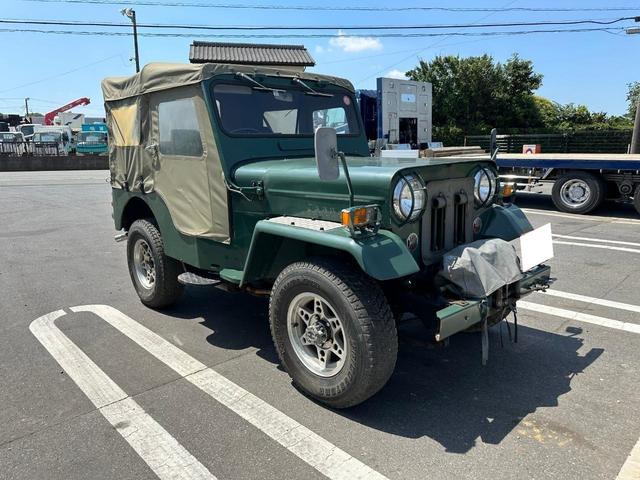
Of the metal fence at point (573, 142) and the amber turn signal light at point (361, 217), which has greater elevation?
the metal fence at point (573, 142)

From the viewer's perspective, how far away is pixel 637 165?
395 inches

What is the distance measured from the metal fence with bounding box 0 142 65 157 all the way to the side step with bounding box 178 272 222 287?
30215 millimetres

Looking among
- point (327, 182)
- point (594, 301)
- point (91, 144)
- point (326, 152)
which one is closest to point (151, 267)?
point (327, 182)

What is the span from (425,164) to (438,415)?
62.1 inches

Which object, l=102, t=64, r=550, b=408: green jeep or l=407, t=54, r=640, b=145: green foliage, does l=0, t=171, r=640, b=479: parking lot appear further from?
l=407, t=54, r=640, b=145: green foliage

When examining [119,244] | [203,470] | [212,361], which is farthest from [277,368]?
[119,244]

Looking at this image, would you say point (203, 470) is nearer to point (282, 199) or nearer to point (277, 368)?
point (277, 368)

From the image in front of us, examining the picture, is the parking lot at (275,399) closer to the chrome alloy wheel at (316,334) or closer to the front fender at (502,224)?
the chrome alloy wheel at (316,334)

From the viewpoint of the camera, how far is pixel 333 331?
3.14m

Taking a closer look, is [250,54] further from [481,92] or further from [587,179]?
[481,92]

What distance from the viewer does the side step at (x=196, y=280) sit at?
14.2ft

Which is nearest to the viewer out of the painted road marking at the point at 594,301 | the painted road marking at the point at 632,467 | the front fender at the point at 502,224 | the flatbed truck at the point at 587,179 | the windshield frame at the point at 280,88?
the painted road marking at the point at 632,467

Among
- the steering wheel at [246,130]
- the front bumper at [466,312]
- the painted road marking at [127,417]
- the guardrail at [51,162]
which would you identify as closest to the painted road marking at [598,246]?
the front bumper at [466,312]

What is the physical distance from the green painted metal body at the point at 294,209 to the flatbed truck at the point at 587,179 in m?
7.22
